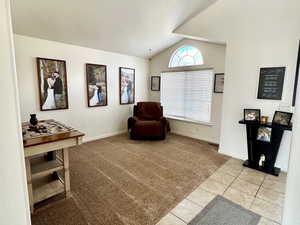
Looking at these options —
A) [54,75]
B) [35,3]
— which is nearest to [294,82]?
[35,3]

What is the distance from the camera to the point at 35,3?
2285 millimetres

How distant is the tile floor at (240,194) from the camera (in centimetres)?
173

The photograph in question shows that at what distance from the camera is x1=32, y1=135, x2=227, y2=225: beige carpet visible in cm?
172

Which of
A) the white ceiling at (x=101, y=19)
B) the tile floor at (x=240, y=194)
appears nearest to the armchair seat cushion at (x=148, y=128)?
the tile floor at (x=240, y=194)

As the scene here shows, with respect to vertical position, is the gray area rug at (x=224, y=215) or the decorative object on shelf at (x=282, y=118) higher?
the decorative object on shelf at (x=282, y=118)

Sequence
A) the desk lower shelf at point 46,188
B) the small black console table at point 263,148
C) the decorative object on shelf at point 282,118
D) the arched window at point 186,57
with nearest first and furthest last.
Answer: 1. the desk lower shelf at point 46,188
2. the decorative object on shelf at point 282,118
3. the small black console table at point 263,148
4. the arched window at point 186,57

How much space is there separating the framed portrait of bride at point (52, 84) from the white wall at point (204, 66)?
265cm

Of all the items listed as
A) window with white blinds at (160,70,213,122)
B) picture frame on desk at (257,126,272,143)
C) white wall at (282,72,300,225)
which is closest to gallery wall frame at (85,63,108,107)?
window with white blinds at (160,70,213,122)

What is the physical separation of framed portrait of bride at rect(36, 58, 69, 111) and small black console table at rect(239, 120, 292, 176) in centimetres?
349

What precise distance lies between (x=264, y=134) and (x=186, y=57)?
8.76ft

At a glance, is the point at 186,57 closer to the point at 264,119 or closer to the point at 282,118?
the point at 264,119

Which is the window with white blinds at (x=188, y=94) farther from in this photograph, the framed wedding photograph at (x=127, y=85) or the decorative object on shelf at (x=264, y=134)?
the decorative object on shelf at (x=264, y=134)

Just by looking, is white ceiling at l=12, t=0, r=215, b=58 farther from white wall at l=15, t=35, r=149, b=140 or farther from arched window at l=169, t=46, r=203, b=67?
arched window at l=169, t=46, r=203, b=67

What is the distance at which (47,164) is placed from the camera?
1.98 m
